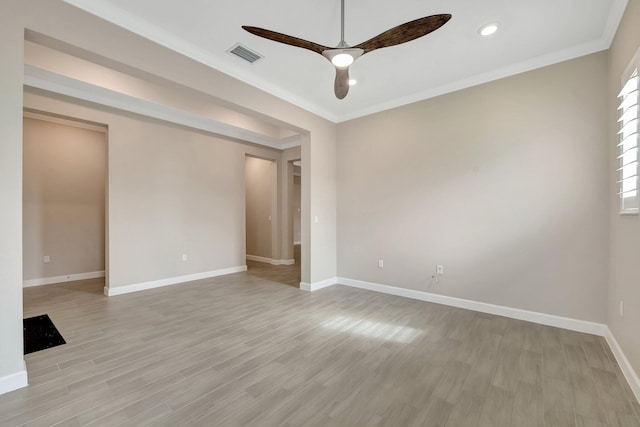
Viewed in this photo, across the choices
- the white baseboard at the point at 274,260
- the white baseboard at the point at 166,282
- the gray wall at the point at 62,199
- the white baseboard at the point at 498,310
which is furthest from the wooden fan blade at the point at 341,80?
the white baseboard at the point at 274,260

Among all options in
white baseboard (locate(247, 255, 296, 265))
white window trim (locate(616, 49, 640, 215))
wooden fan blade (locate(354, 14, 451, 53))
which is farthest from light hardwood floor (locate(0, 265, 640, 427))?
white baseboard (locate(247, 255, 296, 265))

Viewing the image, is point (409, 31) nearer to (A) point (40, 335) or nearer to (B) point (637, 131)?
(B) point (637, 131)

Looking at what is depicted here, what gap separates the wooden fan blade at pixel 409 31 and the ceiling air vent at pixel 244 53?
4.85 feet

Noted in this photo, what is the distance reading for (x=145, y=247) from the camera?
14.6ft

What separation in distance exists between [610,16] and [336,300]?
13.3ft

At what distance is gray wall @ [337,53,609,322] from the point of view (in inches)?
109

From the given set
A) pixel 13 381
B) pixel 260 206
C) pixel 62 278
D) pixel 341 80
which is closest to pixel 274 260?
pixel 260 206

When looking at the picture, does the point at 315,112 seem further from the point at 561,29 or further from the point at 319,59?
the point at 561,29

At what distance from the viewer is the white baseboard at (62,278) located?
4.58 meters

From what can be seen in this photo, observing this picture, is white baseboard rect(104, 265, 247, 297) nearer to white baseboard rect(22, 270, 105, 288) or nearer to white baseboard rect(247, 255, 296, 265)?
white baseboard rect(247, 255, 296, 265)

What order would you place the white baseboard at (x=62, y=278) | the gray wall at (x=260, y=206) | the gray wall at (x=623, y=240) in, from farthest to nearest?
1. the gray wall at (x=260, y=206)
2. the white baseboard at (x=62, y=278)
3. the gray wall at (x=623, y=240)

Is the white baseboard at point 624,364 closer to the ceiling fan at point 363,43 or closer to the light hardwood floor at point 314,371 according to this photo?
the light hardwood floor at point 314,371

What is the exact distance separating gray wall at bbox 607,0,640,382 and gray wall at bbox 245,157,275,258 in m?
5.72

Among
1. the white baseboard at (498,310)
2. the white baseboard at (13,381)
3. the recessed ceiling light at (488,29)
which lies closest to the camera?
the white baseboard at (13,381)
